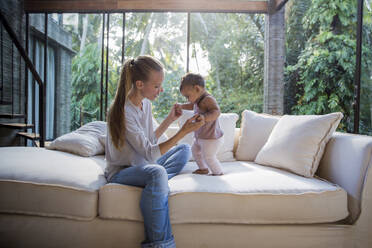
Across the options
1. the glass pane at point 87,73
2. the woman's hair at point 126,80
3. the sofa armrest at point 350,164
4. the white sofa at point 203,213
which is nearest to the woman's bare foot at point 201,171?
the white sofa at point 203,213

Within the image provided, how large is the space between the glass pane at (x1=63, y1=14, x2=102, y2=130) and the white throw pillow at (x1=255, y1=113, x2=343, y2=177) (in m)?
3.37

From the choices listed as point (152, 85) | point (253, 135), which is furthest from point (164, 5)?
point (152, 85)

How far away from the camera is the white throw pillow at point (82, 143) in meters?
1.97

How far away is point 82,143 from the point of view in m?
1.99

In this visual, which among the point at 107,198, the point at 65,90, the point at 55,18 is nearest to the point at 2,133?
the point at 65,90

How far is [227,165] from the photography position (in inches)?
79.4

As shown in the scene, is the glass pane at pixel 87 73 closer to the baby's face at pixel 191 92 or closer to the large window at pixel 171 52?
the large window at pixel 171 52

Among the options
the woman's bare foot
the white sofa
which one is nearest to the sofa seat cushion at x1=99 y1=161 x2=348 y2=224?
the white sofa

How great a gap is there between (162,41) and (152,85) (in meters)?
3.65

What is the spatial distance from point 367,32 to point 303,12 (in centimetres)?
229

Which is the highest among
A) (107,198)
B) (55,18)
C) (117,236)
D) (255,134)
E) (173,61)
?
(55,18)

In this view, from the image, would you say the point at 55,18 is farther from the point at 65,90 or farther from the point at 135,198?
the point at 135,198

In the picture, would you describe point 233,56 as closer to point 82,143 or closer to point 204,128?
point 204,128

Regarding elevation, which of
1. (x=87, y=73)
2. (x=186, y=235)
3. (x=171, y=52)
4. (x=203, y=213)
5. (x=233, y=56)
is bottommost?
(x=186, y=235)
